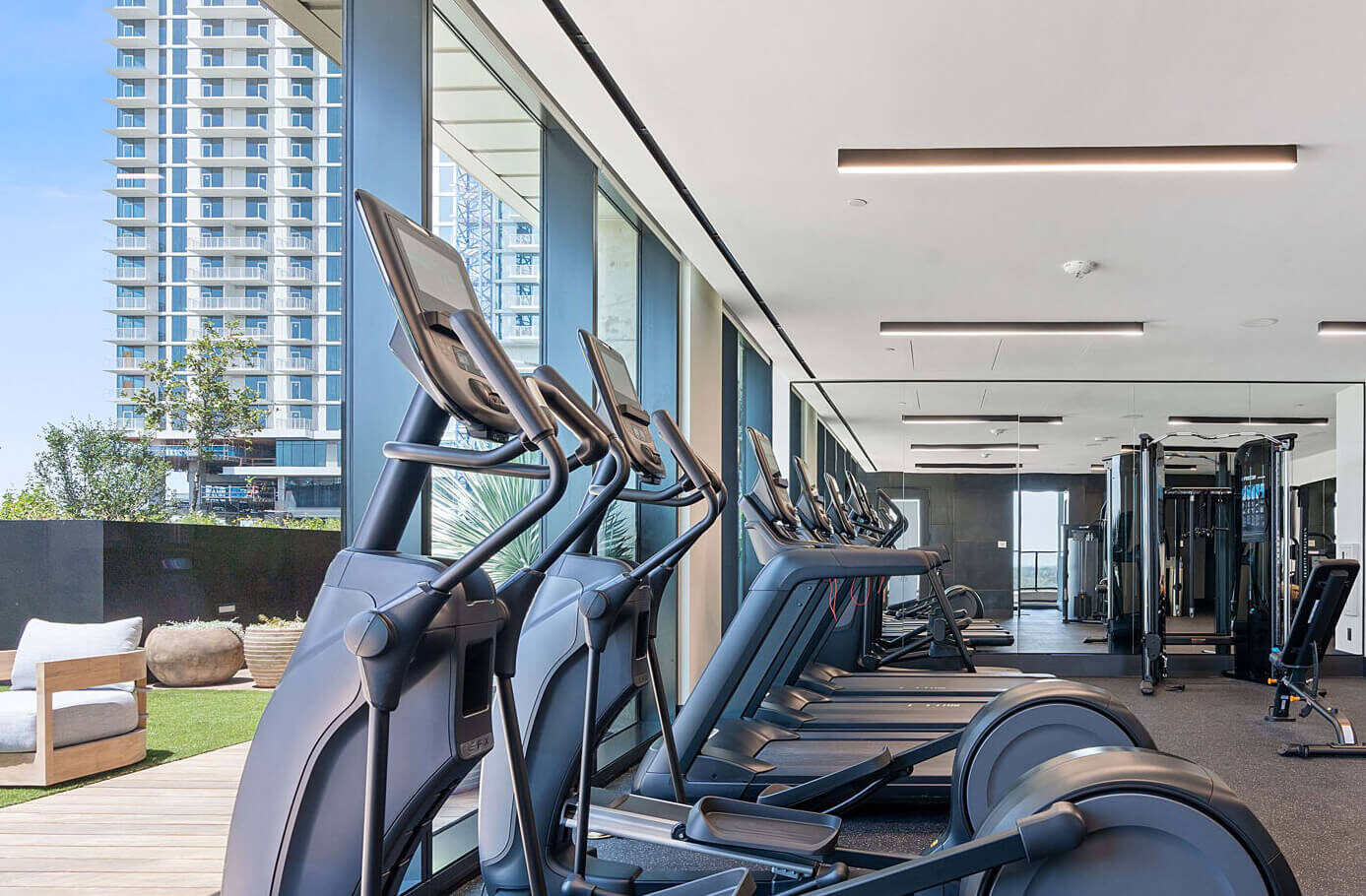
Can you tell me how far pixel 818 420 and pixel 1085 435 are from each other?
2612mm

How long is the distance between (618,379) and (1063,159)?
2330mm

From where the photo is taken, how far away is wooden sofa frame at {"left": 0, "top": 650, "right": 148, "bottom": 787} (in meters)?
1.79

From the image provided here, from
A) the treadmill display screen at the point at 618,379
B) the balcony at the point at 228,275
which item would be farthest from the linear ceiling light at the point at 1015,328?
the balcony at the point at 228,275

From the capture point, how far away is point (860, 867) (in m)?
2.63

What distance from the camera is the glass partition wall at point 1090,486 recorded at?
8.86 m

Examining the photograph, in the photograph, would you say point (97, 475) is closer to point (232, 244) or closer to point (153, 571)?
point (153, 571)

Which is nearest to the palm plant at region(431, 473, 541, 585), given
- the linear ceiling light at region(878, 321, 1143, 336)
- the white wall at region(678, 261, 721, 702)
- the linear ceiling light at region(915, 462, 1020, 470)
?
the white wall at region(678, 261, 721, 702)

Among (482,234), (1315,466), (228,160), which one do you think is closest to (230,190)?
(228,160)

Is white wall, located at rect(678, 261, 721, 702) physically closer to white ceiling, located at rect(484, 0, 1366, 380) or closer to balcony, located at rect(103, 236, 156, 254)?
white ceiling, located at rect(484, 0, 1366, 380)

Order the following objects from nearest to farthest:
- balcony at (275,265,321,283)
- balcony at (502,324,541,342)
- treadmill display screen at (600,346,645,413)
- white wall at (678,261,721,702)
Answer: balcony at (275,265,321,283) < treadmill display screen at (600,346,645,413) < balcony at (502,324,541,342) < white wall at (678,261,721,702)

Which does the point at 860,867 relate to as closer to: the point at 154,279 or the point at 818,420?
the point at 154,279

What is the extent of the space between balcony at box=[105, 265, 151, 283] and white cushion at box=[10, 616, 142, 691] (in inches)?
25.1

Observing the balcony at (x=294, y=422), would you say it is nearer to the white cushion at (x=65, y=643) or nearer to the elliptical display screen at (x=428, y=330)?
the white cushion at (x=65, y=643)

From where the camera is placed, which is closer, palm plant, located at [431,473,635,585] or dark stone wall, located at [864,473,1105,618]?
palm plant, located at [431,473,635,585]
